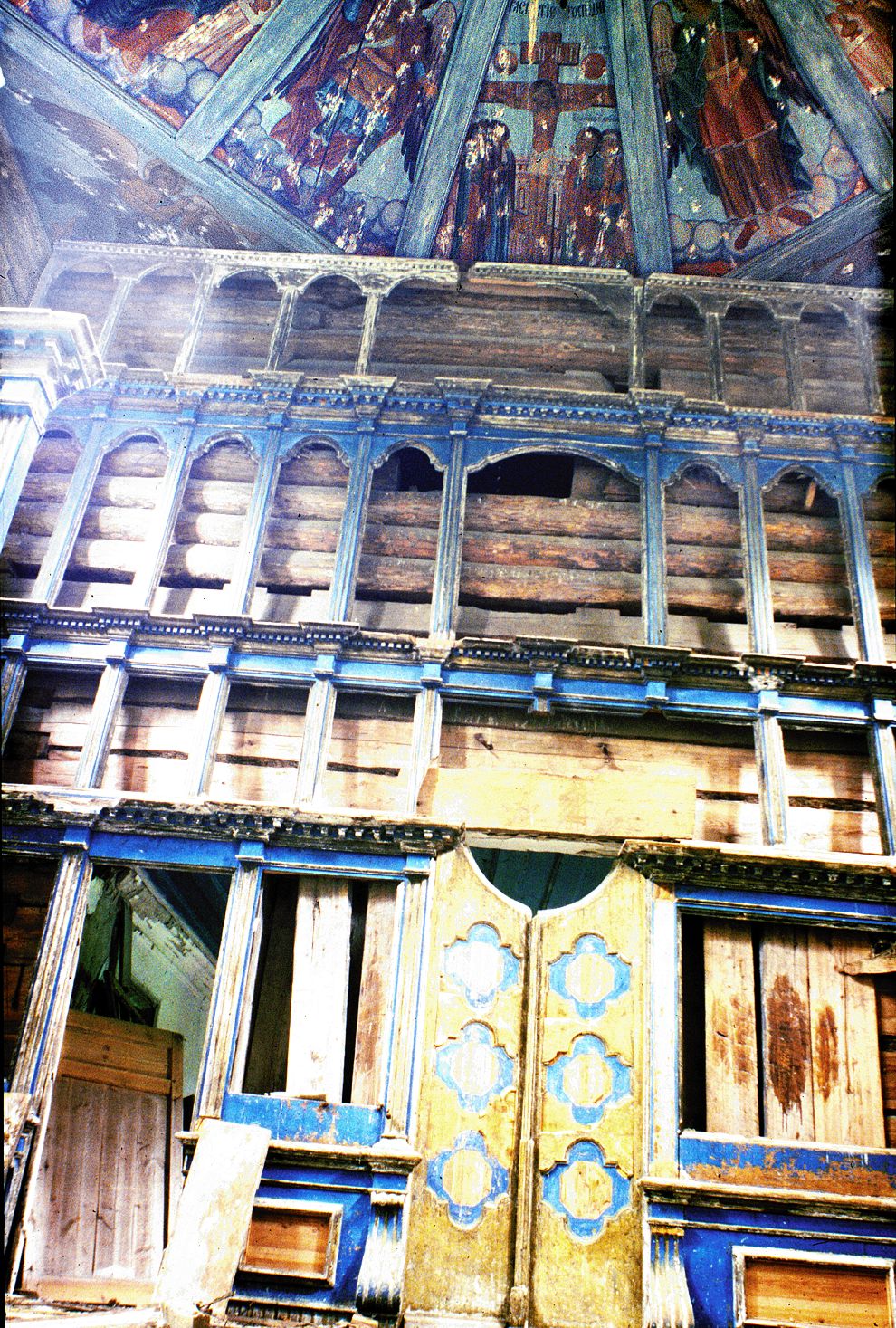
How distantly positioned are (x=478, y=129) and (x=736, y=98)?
1807 mm

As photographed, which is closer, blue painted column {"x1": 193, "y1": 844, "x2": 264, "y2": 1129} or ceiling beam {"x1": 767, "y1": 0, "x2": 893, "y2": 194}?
blue painted column {"x1": 193, "y1": 844, "x2": 264, "y2": 1129}

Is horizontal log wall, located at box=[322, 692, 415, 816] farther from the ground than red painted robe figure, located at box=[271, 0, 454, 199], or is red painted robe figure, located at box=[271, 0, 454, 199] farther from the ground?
red painted robe figure, located at box=[271, 0, 454, 199]

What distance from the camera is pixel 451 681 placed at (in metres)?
5.79

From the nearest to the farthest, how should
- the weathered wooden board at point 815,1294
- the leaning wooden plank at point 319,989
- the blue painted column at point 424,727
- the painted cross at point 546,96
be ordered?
the weathered wooden board at point 815,1294, the leaning wooden plank at point 319,989, the blue painted column at point 424,727, the painted cross at point 546,96

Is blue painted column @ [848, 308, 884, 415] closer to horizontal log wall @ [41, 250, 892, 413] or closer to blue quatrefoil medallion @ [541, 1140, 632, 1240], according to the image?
horizontal log wall @ [41, 250, 892, 413]

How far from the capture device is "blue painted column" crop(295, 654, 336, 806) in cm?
551

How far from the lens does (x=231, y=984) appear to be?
197 inches

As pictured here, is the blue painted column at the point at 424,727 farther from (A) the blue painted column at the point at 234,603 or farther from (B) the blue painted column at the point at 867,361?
(B) the blue painted column at the point at 867,361

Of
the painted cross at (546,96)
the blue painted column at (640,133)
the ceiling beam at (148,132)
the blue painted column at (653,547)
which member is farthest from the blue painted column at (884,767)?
the ceiling beam at (148,132)

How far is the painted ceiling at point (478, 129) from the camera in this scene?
22.2ft

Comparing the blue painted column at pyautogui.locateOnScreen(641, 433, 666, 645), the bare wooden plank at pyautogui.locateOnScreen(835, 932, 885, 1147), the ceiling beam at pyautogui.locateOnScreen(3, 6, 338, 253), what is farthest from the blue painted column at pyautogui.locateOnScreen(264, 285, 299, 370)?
the bare wooden plank at pyautogui.locateOnScreen(835, 932, 885, 1147)

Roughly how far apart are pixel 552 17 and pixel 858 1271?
7.79m

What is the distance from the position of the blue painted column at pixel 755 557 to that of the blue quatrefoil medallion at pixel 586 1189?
2849 mm

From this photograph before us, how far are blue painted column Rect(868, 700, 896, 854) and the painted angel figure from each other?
12.1ft
